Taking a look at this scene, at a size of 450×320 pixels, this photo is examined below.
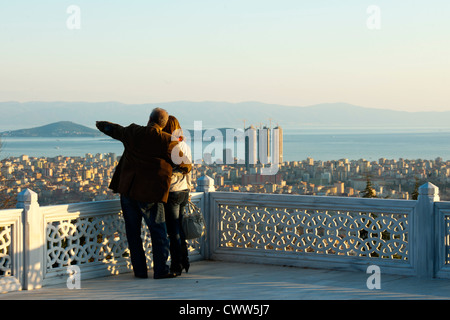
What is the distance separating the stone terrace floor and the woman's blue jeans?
187mm

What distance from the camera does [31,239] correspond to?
254 inches

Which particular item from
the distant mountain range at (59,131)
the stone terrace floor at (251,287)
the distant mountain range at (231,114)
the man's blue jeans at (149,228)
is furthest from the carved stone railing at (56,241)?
the distant mountain range at (59,131)

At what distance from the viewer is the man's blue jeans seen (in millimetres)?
6816

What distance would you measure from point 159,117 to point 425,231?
9.60 ft

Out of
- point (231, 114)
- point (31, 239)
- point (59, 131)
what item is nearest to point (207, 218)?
point (31, 239)

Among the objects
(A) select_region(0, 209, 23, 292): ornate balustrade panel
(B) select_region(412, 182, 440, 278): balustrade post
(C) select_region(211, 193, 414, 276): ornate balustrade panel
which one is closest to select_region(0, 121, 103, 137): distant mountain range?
(C) select_region(211, 193, 414, 276): ornate balustrade panel

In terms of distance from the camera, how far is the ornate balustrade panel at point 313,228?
720 cm

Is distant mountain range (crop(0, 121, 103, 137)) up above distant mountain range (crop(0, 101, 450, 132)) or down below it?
below

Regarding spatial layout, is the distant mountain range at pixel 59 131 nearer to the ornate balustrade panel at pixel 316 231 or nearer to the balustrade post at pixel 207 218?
the balustrade post at pixel 207 218

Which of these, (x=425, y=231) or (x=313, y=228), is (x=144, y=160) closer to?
(x=313, y=228)

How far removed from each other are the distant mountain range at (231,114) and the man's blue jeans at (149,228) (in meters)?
8.17

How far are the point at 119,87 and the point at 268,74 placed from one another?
366cm

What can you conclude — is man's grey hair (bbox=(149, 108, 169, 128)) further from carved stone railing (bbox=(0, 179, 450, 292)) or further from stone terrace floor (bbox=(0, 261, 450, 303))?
stone terrace floor (bbox=(0, 261, 450, 303))
